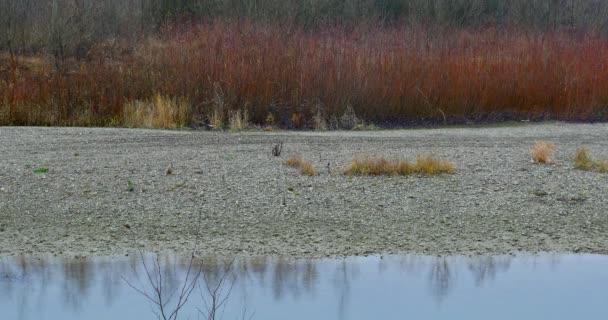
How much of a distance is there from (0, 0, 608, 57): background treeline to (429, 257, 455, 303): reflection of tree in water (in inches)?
682

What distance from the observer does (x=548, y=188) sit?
9.70 meters

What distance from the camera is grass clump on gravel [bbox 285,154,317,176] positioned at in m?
10.1

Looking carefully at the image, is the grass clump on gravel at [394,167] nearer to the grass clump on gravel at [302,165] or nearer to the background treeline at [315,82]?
the grass clump on gravel at [302,165]

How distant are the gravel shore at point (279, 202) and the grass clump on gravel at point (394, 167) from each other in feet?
0.66

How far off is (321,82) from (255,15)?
403 inches

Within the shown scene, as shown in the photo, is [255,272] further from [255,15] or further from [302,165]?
[255,15]

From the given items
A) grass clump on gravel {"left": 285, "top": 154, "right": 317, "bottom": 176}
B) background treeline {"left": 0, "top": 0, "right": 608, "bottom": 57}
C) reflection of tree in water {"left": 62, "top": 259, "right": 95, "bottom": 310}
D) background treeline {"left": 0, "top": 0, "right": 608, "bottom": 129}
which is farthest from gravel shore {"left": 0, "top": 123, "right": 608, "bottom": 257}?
background treeline {"left": 0, "top": 0, "right": 608, "bottom": 57}

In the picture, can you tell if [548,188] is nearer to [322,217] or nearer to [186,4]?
[322,217]

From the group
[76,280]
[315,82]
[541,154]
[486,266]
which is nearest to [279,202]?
[486,266]

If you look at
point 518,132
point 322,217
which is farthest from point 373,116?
point 322,217

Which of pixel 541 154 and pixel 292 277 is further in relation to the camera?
Answer: pixel 541 154

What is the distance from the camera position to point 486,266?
752cm

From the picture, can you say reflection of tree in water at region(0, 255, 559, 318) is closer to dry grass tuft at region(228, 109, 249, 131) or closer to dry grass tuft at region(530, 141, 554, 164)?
dry grass tuft at region(530, 141, 554, 164)

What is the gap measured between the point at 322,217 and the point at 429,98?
8974mm
